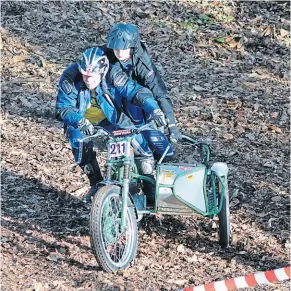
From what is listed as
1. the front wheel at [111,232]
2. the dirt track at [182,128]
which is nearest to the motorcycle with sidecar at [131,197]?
the front wheel at [111,232]

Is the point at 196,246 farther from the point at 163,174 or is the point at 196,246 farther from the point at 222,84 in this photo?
the point at 222,84

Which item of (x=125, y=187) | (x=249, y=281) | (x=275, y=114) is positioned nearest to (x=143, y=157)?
(x=125, y=187)

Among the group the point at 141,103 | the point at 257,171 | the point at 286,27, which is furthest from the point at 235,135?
the point at 286,27

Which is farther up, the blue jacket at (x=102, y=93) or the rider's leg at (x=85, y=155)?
the blue jacket at (x=102, y=93)

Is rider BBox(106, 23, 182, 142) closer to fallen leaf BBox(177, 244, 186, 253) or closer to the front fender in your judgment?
the front fender

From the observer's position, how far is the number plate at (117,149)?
6023 millimetres

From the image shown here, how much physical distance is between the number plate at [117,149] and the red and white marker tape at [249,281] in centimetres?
128

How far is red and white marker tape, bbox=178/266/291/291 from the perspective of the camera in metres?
5.88

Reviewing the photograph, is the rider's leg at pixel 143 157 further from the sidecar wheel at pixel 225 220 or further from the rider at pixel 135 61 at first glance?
the sidecar wheel at pixel 225 220

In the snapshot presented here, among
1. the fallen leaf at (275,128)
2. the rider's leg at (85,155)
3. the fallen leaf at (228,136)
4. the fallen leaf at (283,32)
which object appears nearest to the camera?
the rider's leg at (85,155)

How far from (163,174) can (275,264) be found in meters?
1.37

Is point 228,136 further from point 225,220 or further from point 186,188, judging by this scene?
point 186,188

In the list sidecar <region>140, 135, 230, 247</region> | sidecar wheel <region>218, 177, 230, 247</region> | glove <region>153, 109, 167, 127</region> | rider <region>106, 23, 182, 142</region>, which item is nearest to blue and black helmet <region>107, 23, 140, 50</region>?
rider <region>106, 23, 182, 142</region>

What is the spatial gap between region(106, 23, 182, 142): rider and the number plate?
1.58ft
